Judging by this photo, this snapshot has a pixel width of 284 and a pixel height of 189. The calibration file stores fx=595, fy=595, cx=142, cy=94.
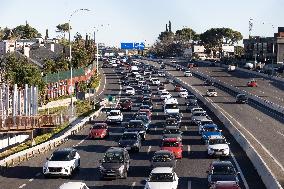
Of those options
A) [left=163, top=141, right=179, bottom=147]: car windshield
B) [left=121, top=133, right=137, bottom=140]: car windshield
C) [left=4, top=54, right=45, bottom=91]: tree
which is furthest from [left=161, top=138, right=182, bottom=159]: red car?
[left=4, top=54, right=45, bottom=91]: tree

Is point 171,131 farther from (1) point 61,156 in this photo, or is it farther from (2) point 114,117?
(2) point 114,117

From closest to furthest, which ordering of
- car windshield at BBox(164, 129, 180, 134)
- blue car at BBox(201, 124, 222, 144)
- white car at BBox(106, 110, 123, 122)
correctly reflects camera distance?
1. car windshield at BBox(164, 129, 180, 134)
2. blue car at BBox(201, 124, 222, 144)
3. white car at BBox(106, 110, 123, 122)

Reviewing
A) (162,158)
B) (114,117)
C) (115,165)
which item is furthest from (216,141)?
(114,117)

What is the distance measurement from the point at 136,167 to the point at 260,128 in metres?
23.8

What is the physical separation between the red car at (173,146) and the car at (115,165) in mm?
6546

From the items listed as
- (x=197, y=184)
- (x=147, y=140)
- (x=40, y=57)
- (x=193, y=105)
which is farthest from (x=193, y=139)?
(x=40, y=57)

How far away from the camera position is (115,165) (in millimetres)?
34375

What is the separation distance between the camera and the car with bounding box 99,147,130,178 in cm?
3403

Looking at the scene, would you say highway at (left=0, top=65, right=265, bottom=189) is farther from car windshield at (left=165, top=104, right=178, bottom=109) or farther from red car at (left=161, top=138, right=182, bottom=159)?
car windshield at (left=165, top=104, right=178, bottom=109)

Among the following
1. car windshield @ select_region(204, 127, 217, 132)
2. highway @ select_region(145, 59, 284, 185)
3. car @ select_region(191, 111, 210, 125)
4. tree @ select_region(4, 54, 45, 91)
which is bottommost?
highway @ select_region(145, 59, 284, 185)

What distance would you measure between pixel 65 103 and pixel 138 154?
163 ft

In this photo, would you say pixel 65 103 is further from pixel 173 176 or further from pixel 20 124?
pixel 173 176

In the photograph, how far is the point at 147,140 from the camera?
52.6 m

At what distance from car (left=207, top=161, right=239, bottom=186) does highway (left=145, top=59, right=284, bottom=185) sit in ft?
10.2
